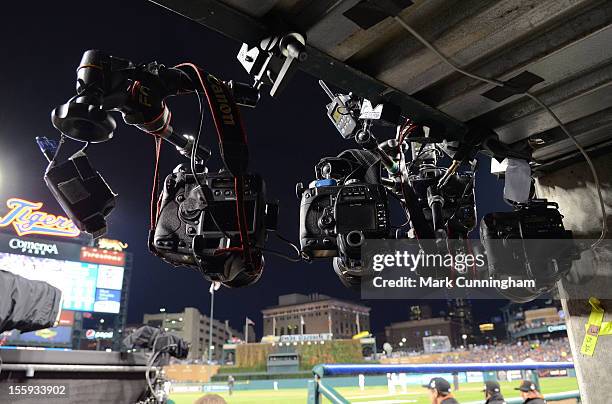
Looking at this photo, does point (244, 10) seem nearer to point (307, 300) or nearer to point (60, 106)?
point (60, 106)

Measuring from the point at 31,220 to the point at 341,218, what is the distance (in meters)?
29.7

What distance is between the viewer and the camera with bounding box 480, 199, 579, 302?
2.59 meters

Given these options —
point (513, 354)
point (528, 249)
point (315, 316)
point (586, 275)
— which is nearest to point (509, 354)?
point (513, 354)

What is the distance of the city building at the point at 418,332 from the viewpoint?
315 feet

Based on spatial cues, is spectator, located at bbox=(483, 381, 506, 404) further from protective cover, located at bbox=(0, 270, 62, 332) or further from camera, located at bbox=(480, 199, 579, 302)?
protective cover, located at bbox=(0, 270, 62, 332)

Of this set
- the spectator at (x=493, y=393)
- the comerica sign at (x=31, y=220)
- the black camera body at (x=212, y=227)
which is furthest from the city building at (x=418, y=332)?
the black camera body at (x=212, y=227)

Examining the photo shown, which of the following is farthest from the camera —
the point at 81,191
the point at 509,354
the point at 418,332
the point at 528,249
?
the point at 418,332

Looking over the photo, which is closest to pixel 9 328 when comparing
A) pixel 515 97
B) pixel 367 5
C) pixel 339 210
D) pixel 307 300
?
pixel 339 210

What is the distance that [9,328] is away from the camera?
2.71m

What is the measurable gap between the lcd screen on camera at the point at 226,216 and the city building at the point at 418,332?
325 ft

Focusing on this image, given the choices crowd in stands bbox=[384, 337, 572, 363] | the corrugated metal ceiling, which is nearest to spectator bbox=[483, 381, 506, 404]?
the corrugated metal ceiling

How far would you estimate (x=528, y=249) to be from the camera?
260 centimetres

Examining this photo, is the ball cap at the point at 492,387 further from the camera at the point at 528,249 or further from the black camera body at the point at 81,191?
the black camera body at the point at 81,191

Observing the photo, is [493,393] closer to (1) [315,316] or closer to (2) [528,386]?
(2) [528,386]
